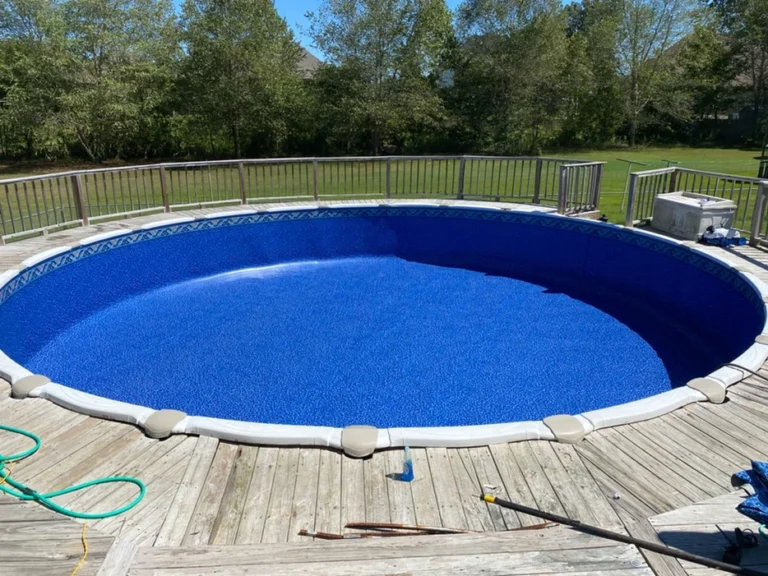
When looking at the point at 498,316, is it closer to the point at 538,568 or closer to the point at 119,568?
the point at 538,568

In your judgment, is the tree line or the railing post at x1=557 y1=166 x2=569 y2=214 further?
the tree line

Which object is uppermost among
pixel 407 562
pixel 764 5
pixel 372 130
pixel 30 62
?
pixel 764 5

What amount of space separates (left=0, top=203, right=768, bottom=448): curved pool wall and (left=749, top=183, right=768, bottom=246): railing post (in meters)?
0.90

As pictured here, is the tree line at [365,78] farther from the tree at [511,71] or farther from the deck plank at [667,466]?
the deck plank at [667,466]

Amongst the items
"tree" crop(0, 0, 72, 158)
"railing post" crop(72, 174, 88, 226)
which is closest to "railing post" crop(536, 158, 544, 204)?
"railing post" crop(72, 174, 88, 226)

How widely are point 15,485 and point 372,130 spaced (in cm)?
2283

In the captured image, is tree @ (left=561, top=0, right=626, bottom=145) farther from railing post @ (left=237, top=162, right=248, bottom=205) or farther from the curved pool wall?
railing post @ (left=237, top=162, right=248, bottom=205)

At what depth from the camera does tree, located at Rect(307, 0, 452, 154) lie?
71.9 ft

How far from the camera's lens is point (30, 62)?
20.4 metres

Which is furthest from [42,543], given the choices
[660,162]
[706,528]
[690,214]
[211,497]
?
[660,162]

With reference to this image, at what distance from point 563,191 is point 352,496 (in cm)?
752

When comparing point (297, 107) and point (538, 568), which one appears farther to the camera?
point (297, 107)

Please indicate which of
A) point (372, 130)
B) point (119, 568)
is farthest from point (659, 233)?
point (372, 130)

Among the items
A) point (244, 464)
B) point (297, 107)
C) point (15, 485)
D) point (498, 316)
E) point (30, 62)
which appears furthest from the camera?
point (297, 107)
